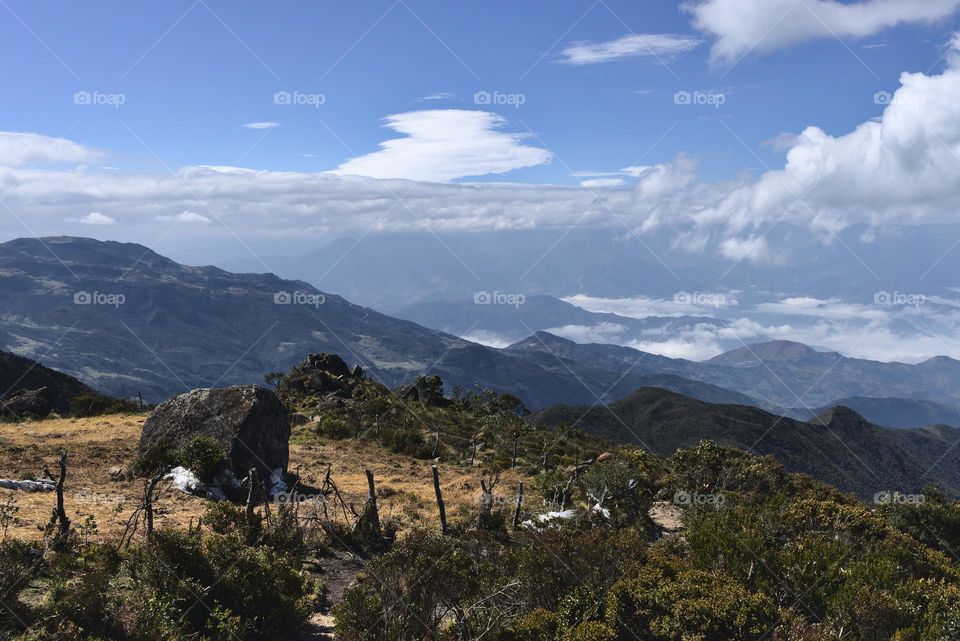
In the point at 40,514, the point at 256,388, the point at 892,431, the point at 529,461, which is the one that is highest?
the point at 256,388

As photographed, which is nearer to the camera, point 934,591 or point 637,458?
point 934,591

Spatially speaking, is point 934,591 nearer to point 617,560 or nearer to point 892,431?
point 617,560

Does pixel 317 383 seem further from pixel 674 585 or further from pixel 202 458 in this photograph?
pixel 674 585

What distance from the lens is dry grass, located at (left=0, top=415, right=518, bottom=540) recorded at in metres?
19.9

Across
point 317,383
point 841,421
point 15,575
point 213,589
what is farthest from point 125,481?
point 841,421

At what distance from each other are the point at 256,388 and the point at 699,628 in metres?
22.9

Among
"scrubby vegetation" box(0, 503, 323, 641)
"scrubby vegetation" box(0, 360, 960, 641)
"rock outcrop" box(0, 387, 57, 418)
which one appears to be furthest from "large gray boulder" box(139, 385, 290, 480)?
"rock outcrop" box(0, 387, 57, 418)

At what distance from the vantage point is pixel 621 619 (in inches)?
496

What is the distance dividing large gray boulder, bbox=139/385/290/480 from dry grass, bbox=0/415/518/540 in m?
1.96

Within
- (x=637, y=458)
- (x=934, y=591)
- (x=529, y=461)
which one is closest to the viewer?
(x=934, y=591)

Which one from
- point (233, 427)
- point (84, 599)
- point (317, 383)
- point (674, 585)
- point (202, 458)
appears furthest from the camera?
point (317, 383)

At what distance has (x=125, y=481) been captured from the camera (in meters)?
25.2

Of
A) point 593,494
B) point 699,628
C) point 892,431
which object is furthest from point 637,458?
point 892,431

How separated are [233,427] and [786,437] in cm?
14016
